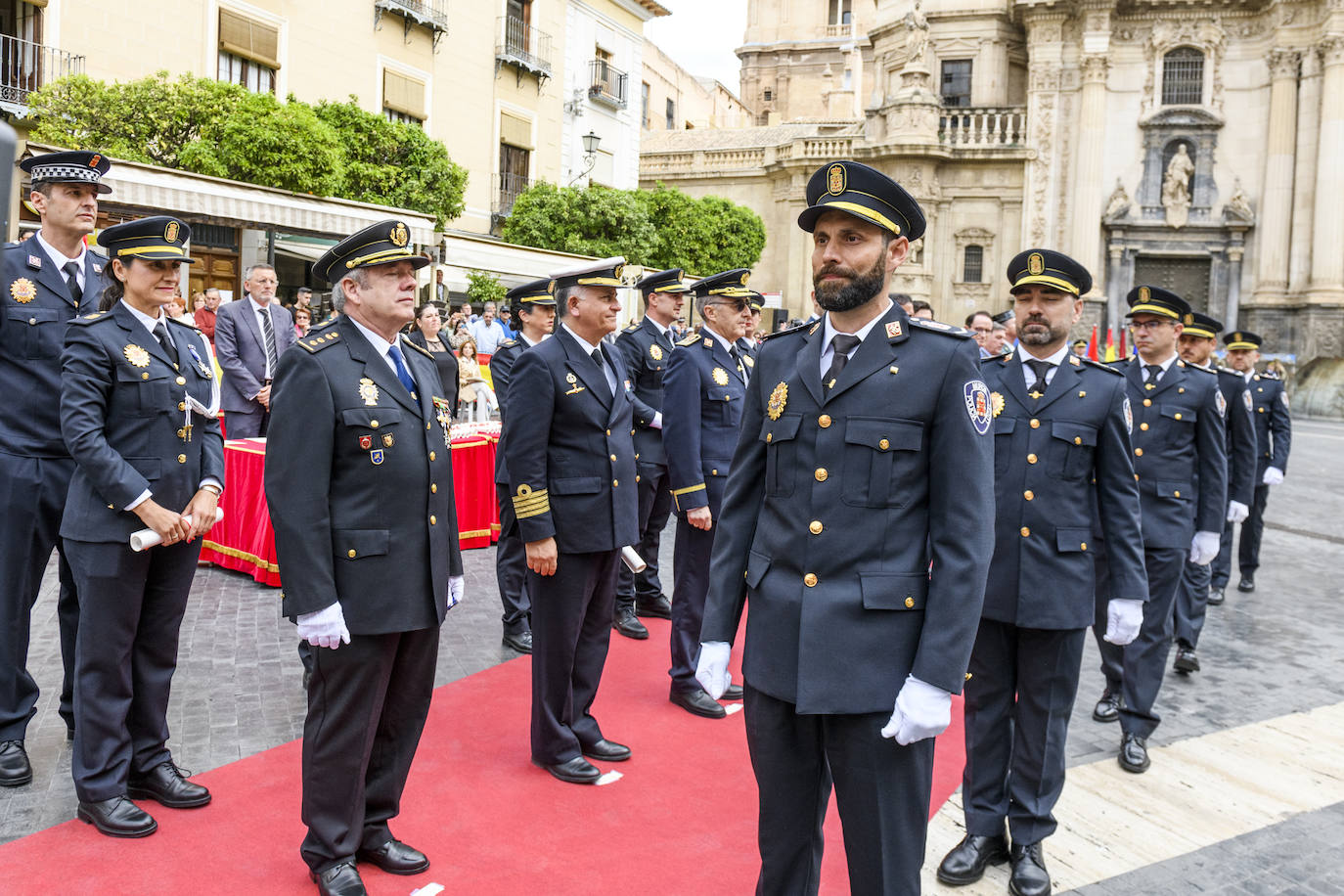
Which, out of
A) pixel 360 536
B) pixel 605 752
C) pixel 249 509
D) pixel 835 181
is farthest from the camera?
pixel 249 509

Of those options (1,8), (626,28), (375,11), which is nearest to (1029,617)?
(1,8)

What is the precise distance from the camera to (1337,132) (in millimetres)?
32031

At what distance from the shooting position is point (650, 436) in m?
7.43

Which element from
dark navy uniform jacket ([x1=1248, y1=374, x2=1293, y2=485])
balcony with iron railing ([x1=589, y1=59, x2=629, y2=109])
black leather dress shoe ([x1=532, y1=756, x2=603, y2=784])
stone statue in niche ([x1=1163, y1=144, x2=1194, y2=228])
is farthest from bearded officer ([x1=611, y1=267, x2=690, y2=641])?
stone statue in niche ([x1=1163, y1=144, x2=1194, y2=228])

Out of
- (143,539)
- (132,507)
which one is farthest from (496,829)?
(132,507)

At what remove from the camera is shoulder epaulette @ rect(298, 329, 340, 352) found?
3422 millimetres

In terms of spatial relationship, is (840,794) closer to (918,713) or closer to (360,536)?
(918,713)

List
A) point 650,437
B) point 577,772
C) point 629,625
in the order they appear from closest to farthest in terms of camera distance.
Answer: point 577,772, point 629,625, point 650,437

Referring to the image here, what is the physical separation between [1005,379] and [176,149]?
17.7 m

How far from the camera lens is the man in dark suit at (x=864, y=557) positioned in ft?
8.86

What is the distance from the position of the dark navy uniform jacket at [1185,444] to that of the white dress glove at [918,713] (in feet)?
11.3

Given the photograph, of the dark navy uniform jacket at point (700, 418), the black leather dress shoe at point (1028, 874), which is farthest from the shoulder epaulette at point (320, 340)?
the black leather dress shoe at point (1028, 874)

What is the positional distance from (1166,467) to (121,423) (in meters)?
5.14

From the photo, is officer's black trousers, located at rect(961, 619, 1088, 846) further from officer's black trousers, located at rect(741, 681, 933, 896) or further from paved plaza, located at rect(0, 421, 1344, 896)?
officer's black trousers, located at rect(741, 681, 933, 896)
